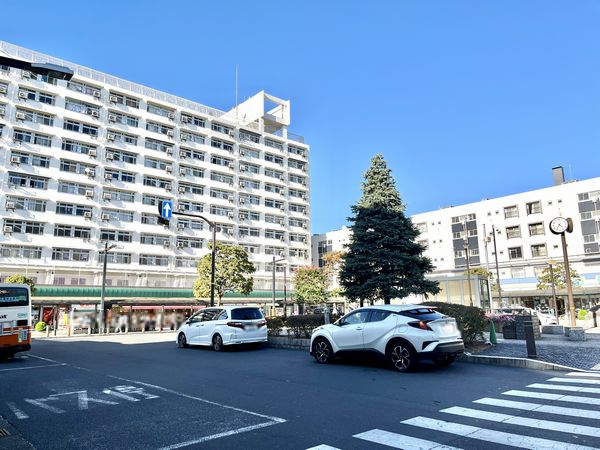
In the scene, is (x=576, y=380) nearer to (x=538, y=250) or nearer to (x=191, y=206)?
(x=191, y=206)

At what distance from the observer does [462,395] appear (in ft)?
24.3

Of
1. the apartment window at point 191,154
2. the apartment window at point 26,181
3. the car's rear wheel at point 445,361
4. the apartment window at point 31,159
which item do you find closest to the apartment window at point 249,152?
the apartment window at point 191,154

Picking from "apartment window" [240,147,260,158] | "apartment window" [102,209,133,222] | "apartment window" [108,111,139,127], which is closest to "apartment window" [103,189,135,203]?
"apartment window" [102,209,133,222]

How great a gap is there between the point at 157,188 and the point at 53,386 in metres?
45.7

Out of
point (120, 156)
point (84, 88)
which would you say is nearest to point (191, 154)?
point (120, 156)

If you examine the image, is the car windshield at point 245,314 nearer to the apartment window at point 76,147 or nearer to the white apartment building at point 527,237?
the white apartment building at point 527,237

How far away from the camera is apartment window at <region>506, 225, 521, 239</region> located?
57.8 metres

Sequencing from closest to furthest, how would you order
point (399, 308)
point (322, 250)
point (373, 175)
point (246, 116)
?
A: point (399, 308), point (373, 175), point (246, 116), point (322, 250)

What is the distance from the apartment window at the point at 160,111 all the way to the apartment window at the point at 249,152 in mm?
10970

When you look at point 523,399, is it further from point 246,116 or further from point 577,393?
point 246,116

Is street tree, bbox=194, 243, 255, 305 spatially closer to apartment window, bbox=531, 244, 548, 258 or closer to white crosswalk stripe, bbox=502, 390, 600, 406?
white crosswalk stripe, bbox=502, 390, 600, 406

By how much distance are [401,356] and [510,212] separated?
56044mm

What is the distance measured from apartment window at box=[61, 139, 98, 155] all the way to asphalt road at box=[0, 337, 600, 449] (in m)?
41.6

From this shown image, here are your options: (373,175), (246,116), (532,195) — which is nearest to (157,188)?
(246,116)
